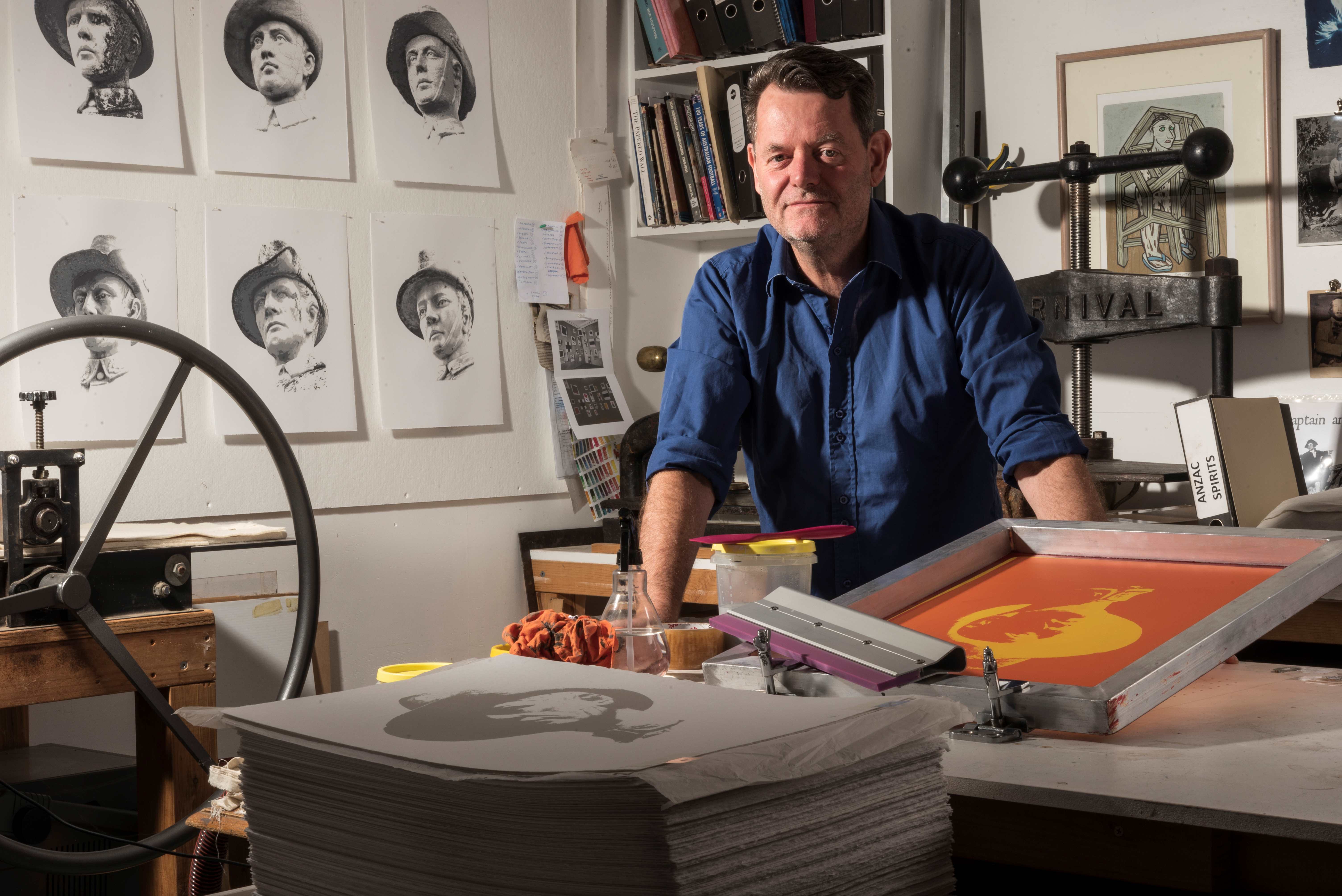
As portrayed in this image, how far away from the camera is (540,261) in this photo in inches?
105

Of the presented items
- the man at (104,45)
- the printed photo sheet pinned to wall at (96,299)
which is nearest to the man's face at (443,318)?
the printed photo sheet pinned to wall at (96,299)

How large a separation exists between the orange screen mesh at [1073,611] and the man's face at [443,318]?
164 centimetres

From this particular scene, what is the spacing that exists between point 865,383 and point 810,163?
11.1 inches

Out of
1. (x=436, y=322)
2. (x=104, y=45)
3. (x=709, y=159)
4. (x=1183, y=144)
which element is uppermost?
(x=104, y=45)

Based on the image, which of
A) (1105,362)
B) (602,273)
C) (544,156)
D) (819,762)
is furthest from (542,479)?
(819,762)

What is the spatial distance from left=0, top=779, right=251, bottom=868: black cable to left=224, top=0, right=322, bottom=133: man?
1228mm

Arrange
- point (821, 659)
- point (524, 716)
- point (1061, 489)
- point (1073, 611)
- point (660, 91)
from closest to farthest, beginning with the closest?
point (524, 716) → point (821, 659) → point (1073, 611) → point (1061, 489) → point (660, 91)

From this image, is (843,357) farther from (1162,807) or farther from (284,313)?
(284,313)

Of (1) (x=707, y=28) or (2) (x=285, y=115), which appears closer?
(2) (x=285, y=115)

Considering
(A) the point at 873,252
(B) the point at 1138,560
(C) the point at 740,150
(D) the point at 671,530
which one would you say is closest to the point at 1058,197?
(C) the point at 740,150

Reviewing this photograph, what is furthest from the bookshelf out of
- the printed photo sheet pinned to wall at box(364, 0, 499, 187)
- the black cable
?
the black cable

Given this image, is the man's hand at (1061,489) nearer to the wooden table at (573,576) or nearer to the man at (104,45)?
the wooden table at (573,576)

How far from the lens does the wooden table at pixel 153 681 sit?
137 cm

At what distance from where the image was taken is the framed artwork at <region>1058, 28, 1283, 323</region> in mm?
2307
